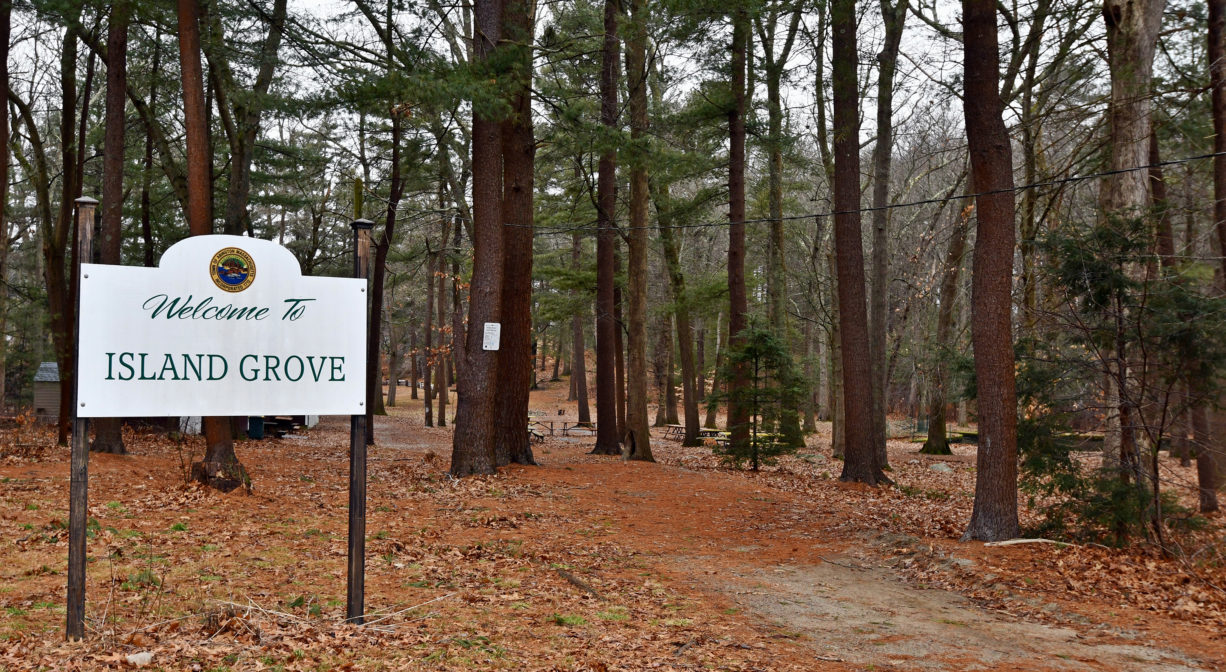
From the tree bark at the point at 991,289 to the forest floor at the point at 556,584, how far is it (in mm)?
623

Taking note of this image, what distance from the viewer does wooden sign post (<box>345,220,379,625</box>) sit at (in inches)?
183

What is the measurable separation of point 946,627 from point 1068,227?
489 centimetres

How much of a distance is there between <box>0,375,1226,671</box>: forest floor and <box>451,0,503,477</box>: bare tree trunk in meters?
0.62

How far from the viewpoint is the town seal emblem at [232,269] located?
4504mm

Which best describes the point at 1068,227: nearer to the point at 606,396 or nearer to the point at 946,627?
the point at 946,627

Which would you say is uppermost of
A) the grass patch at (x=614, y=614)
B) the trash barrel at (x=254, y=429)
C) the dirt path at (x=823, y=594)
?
the trash barrel at (x=254, y=429)

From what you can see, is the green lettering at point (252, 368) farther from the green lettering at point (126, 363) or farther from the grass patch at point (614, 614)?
the grass patch at point (614, 614)

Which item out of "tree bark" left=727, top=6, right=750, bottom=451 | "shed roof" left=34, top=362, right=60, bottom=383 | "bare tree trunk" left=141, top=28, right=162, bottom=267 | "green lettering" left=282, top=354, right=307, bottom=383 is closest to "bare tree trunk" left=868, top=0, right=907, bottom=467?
"tree bark" left=727, top=6, right=750, bottom=451

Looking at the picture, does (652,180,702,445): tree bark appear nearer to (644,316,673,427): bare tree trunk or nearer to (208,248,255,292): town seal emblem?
Result: (644,316,673,427): bare tree trunk

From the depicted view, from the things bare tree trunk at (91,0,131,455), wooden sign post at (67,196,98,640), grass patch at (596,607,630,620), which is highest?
bare tree trunk at (91,0,131,455)

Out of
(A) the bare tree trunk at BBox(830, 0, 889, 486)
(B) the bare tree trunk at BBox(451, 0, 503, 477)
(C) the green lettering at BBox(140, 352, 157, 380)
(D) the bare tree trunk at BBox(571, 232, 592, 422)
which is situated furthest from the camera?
(D) the bare tree trunk at BBox(571, 232, 592, 422)

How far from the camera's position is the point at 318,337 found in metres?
4.68

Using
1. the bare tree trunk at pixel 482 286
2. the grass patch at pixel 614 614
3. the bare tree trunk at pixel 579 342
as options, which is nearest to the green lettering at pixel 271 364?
the grass patch at pixel 614 614

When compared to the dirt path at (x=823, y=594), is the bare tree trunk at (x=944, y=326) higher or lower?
higher
